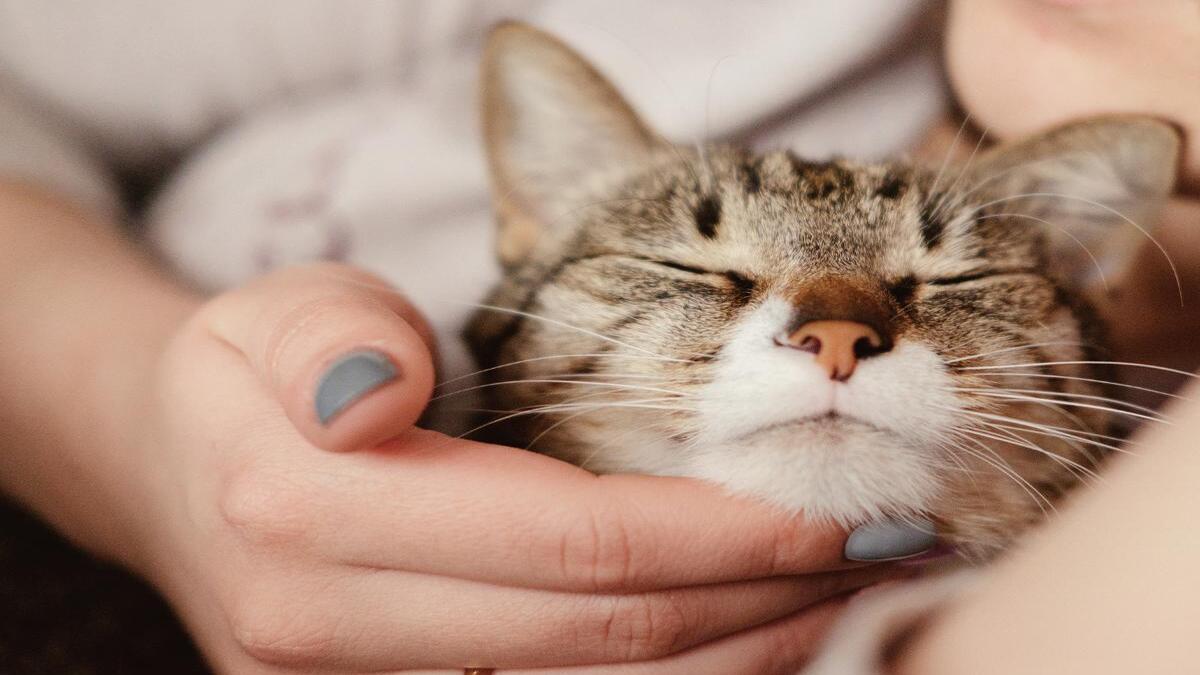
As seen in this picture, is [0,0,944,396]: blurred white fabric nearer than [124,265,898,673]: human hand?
No

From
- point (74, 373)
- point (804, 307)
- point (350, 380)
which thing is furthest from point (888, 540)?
point (74, 373)

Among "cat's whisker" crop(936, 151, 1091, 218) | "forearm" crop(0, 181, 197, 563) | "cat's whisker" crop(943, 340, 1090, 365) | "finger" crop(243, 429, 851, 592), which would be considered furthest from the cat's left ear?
"forearm" crop(0, 181, 197, 563)

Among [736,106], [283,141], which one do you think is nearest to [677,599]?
[736,106]

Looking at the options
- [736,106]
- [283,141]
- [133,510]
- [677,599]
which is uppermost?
[736,106]

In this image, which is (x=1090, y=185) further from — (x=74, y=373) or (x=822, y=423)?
(x=74, y=373)

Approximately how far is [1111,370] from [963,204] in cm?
23

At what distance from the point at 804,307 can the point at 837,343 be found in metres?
0.05

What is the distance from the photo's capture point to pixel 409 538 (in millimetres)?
589

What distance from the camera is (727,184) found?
839 mm

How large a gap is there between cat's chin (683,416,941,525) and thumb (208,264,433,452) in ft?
0.79

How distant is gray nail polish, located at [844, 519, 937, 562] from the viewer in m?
0.64

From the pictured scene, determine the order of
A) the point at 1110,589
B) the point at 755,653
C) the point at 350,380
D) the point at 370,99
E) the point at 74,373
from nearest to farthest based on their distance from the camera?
the point at 1110,589, the point at 350,380, the point at 755,653, the point at 74,373, the point at 370,99

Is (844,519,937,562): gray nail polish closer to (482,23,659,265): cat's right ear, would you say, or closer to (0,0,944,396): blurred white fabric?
(482,23,659,265): cat's right ear

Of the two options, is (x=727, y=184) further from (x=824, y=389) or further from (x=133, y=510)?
(x=133, y=510)
